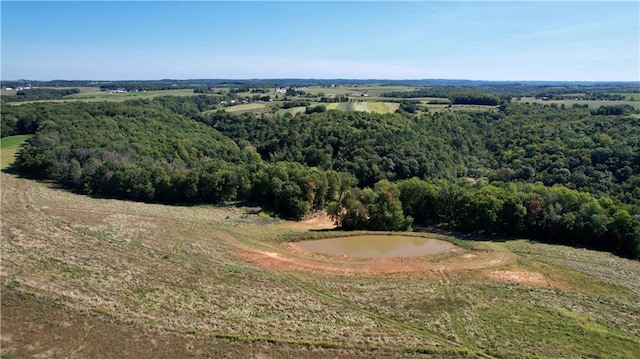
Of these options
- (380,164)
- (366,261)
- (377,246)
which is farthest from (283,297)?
(380,164)

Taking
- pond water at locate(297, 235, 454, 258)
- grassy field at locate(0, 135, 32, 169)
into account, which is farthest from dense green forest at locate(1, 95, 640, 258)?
pond water at locate(297, 235, 454, 258)

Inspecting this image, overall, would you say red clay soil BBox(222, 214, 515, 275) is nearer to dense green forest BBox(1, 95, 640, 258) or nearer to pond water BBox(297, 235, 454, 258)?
pond water BBox(297, 235, 454, 258)

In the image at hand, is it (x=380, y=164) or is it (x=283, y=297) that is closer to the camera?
(x=283, y=297)

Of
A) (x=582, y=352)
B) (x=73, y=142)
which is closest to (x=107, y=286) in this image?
(x=582, y=352)

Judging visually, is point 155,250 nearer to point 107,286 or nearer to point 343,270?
point 107,286

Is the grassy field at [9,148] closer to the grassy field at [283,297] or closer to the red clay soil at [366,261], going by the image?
the grassy field at [283,297]

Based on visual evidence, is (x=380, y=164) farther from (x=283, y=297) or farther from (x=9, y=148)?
(x=9, y=148)

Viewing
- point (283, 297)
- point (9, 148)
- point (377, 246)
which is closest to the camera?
point (283, 297)
